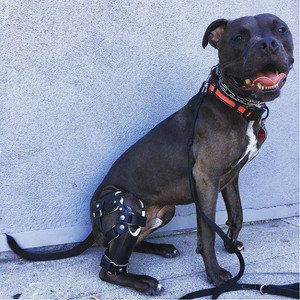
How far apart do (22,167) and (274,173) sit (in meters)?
2.63

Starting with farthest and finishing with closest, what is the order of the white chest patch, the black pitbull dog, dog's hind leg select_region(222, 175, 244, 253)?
dog's hind leg select_region(222, 175, 244, 253), the white chest patch, the black pitbull dog

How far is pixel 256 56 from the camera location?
2117 millimetres

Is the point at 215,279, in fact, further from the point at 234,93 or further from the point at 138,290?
the point at 234,93

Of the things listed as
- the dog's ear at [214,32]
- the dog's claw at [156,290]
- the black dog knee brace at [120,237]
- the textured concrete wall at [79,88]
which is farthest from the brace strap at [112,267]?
the dog's ear at [214,32]

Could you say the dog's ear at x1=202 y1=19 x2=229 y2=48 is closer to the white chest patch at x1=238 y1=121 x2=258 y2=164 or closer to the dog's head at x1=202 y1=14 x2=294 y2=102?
the dog's head at x1=202 y1=14 x2=294 y2=102

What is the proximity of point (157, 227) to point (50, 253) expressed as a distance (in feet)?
2.92

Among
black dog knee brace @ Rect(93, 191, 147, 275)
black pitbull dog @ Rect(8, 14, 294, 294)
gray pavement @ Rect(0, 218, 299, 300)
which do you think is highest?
black pitbull dog @ Rect(8, 14, 294, 294)

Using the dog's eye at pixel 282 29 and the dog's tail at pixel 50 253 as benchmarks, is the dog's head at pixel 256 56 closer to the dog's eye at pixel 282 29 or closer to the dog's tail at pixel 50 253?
the dog's eye at pixel 282 29

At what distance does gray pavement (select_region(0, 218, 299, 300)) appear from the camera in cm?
Answer: 236

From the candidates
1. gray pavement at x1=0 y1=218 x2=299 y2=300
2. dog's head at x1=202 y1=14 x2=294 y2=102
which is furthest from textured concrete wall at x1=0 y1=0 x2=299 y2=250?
dog's head at x1=202 y1=14 x2=294 y2=102

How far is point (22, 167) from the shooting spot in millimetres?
2891

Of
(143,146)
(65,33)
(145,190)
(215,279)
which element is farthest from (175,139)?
(65,33)

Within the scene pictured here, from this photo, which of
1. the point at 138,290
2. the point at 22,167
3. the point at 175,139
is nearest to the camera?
the point at 138,290

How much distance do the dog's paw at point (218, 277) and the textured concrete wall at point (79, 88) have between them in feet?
3.47
